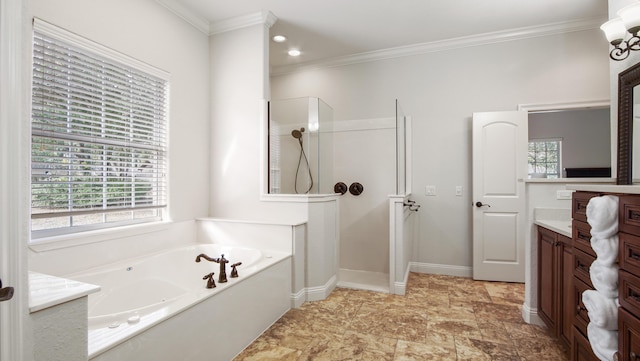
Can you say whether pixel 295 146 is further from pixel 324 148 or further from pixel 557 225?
pixel 557 225

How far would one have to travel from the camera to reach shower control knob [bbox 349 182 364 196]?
3850 millimetres

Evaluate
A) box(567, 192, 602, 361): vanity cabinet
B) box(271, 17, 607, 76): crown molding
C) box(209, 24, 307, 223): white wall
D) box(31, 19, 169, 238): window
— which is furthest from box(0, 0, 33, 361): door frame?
box(271, 17, 607, 76): crown molding

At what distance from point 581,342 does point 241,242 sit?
8.15 ft

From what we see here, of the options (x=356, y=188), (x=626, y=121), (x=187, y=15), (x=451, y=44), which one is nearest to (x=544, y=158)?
(x=626, y=121)

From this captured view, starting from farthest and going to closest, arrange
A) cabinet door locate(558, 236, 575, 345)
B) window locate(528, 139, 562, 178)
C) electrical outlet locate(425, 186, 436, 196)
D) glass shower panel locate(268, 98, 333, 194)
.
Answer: electrical outlet locate(425, 186, 436, 196) < window locate(528, 139, 562, 178) < glass shower panel locate(268, 98, 333, 194) < cabinet door locate(558, 236, 575, 345)

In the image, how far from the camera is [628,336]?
3.91ft

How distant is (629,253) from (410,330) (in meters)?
1.48

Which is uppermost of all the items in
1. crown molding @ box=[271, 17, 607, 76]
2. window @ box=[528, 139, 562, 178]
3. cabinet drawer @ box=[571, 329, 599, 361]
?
crown molding @ box=[271, 17, 607, 76]

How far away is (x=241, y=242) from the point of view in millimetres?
2914

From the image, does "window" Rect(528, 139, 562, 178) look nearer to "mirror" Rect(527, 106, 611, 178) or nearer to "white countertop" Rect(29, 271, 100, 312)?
"mirror" Rect(527, 106, 611, 178)

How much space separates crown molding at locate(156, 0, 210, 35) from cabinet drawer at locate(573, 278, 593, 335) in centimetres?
365

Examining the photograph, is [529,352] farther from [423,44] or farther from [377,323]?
[423,44]

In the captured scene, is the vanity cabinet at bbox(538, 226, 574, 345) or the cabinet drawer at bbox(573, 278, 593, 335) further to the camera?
the vanity cabinet at bbox(538, 226, 574, 345)

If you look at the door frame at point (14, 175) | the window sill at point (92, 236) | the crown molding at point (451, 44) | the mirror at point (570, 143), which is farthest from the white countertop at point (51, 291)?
the mirror at point (570, 143)
